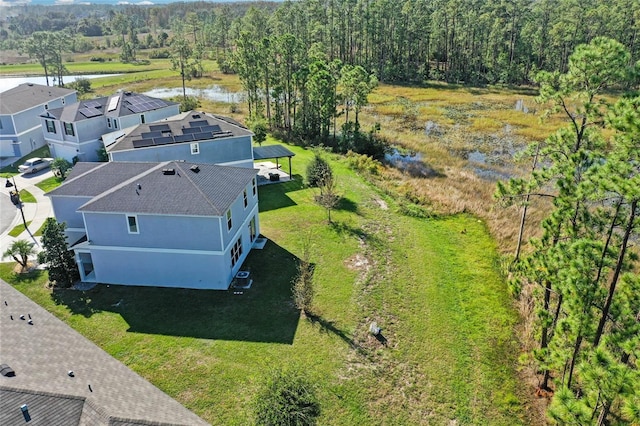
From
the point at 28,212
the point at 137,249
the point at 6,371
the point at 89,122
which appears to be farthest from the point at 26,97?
the point at 6,371

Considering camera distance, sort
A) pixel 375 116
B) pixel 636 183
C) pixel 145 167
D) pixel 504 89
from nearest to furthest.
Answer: pixel 636 183
pixel 145 167
pixel 375 116
pixel 504 89

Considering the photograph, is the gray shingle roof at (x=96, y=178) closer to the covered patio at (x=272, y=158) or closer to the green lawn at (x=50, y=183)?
the green lawn at (x=50, y=183)

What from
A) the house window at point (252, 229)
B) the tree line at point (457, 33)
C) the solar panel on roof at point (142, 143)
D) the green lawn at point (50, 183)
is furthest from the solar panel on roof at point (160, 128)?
the tree line at point (457, 33)

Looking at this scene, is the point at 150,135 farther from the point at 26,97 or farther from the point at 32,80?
the point at 32,80

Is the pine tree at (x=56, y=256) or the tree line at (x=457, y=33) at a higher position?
the tree line at (x=457, y=33)

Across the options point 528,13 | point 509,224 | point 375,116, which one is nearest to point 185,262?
point 509,224

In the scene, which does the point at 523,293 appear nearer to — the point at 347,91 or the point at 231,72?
the point at 347,91
